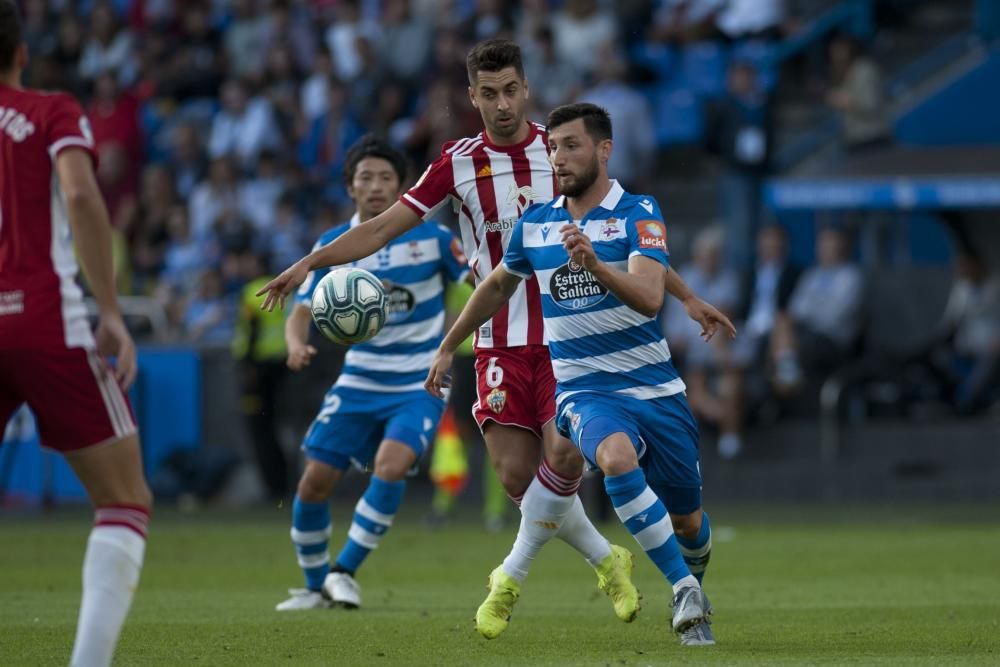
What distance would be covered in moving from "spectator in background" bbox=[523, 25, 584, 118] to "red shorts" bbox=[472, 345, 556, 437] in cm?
1120

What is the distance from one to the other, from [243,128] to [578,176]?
51.5 feet

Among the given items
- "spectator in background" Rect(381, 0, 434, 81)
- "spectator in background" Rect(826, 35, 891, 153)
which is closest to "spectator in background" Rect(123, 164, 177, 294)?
"spectator in background" Rect(381, 0, 434, 81)

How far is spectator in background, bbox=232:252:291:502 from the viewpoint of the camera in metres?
18.4

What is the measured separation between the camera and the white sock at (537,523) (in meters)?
8.07

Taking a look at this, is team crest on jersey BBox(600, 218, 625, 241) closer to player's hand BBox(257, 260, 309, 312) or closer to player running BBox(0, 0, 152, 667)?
player's hand BBox(257, 260, 309, 312)

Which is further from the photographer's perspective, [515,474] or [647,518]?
[515,474]

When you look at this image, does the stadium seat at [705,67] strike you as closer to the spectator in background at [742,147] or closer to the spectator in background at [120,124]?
the spectator in background at [742,147]

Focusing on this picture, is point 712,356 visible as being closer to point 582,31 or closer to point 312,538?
point 582,31

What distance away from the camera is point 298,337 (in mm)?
9922

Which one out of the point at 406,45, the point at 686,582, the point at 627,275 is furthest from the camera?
the point at 406,45

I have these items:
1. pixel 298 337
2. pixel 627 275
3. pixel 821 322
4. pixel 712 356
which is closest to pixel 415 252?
pixel 298 337

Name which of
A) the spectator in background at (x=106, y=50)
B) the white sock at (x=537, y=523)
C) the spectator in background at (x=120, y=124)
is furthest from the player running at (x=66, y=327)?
the spectator in background at (x=106, y=50)

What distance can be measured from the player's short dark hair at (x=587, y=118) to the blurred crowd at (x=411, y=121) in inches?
401

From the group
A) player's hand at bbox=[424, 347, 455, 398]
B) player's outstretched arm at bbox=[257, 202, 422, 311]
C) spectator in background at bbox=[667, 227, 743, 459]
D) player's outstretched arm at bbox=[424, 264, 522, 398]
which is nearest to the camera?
player's outstretched arm at bbox=[257, 202, 422, 311]
